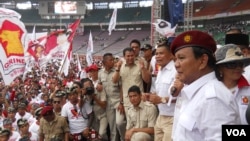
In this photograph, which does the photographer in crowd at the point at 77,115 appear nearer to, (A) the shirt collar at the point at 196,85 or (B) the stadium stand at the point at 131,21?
(A) the shirt collar at the point at 196,85

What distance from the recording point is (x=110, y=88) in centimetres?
512

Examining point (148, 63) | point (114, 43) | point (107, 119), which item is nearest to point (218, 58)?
point (148, 63)

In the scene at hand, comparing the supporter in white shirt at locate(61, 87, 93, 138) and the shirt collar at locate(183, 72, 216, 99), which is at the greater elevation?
the shirt collar at locate(183, 72, 216, 99)

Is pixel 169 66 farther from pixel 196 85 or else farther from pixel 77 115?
pixel 77 115

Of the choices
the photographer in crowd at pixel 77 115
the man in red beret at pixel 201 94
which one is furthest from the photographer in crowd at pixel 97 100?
the man in red beret at pixel 201 94

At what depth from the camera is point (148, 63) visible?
498 cm

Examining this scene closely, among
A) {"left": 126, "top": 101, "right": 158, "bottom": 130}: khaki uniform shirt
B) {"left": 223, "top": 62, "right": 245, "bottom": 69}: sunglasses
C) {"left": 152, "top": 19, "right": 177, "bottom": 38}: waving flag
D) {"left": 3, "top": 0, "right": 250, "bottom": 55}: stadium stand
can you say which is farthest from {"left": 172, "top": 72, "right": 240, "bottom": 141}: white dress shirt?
{"left": 3, "top": 0, "right": 250, "bottom": 55}: stadium stand

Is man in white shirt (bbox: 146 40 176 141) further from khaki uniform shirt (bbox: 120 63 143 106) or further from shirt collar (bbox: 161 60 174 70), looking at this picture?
khaki uniform shirt (bbox: 120 63 143 106)

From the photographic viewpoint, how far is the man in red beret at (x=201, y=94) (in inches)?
62.6

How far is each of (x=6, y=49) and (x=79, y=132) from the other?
169 centimetres

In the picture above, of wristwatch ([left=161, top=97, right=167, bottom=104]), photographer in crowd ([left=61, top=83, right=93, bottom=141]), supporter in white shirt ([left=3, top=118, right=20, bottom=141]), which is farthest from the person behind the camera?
supporter in white shirt ([left=3, top=118, right=20, bottom=141])

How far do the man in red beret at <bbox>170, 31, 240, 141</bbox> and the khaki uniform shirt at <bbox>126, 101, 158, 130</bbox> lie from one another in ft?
7.97

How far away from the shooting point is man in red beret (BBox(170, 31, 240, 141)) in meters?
1.59

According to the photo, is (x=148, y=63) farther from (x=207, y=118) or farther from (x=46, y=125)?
(x=207, y=118)
